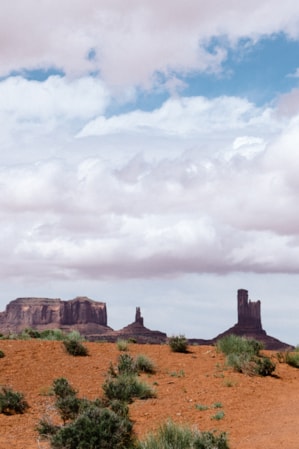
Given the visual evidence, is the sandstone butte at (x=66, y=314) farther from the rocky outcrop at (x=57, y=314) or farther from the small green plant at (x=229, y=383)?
the small green plant at (x=229, y=383)

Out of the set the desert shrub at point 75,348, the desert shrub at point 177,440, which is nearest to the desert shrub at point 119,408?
the desert shrub at point 177,440

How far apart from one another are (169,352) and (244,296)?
12151 cm

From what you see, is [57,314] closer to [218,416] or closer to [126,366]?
[126,366]

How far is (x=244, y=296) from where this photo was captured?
148750 mm

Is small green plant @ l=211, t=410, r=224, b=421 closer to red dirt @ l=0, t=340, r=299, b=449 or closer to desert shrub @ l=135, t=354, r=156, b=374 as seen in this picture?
red dirt @ l=0, t=340, r=299, b=449

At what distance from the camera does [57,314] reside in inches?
6427

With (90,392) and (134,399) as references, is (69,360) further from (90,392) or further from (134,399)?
(134,399)

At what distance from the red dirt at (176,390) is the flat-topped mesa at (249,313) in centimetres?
11392

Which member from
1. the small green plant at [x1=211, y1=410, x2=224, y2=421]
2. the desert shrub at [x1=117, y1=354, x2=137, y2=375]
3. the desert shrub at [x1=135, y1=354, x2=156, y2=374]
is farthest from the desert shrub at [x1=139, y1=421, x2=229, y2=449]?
the desert shrub at [x1=135, y1=354, x2=156, y2=374]

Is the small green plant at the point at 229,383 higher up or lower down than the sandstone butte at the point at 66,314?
lower down

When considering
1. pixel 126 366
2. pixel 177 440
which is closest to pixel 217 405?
pixel 126 366

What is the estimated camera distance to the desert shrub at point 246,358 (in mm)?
25250

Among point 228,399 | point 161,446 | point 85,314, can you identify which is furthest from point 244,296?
point 161,446

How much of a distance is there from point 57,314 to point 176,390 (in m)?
145
